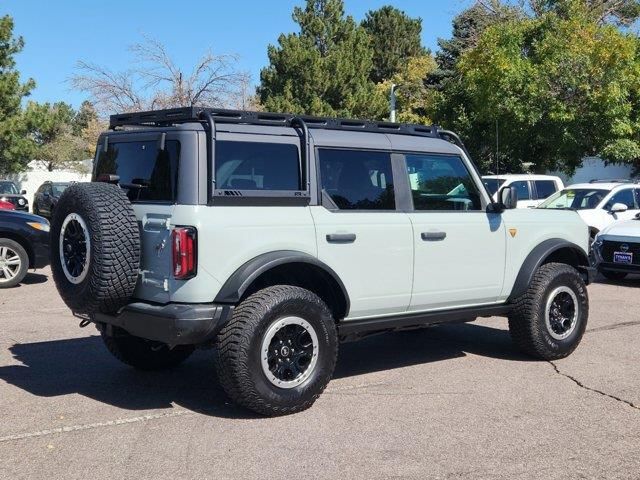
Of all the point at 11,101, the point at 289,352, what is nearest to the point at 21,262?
the point at 289,352

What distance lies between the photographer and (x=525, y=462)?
14.3 feet

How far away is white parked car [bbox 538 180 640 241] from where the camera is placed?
1440 cm

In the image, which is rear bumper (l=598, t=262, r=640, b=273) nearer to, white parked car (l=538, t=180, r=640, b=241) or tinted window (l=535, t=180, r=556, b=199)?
white parked car (l=538, t=180, r=640, b=241)

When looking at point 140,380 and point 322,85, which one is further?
point 322,85

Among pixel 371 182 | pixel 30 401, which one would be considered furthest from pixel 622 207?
pixel 30 401

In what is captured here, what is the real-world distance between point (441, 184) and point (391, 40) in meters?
45.9

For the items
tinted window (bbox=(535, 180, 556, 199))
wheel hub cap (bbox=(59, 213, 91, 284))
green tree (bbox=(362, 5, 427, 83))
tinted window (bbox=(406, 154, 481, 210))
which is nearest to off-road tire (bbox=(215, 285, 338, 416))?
wheel hub cap (bbox=(59, 213, 91, 284))

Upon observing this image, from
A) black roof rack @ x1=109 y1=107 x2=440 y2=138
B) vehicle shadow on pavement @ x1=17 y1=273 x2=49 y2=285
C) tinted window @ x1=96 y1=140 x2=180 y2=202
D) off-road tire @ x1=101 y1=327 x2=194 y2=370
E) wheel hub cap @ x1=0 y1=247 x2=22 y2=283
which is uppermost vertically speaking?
black roof rack @ x1=109 y1=107 x2=440 y2=138

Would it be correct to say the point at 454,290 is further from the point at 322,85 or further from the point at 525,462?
the point at 322,85

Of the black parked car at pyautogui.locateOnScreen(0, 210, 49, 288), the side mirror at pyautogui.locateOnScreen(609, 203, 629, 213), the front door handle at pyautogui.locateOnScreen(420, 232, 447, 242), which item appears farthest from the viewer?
the side mirror at pyautogui.locateOnScreen(609, 203, 629, 213)

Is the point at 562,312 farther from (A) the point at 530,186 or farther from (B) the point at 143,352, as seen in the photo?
(A) the point at 530,186

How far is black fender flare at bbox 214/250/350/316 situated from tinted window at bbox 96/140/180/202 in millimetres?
685

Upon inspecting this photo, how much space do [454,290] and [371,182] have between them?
1201 millimetres

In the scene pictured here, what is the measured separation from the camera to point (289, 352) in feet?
17.2
